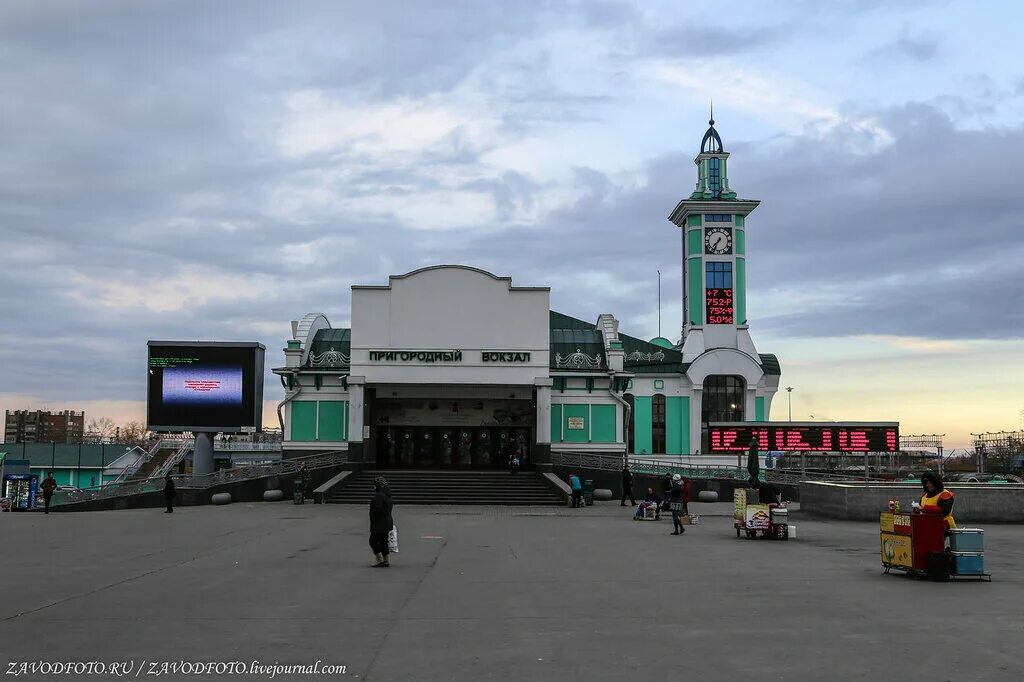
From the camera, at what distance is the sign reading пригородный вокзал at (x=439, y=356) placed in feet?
159

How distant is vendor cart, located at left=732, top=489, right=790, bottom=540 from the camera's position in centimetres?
2369

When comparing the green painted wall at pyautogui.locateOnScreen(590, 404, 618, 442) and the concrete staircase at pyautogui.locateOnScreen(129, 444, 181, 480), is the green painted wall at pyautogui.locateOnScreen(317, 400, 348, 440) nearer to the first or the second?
the green painted wall at pyautogui.locateOnScreen(590, 404, 618, 442)

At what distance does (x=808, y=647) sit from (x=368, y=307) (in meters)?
41.0

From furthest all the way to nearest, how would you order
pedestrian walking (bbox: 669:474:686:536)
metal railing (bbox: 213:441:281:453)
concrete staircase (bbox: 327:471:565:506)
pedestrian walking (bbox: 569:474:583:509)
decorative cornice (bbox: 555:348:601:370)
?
metal railing (bbox: 213:441:281:453) → decorative cornice (bbox: 555:348:601:370) → concrete staircase (bbox: 327:471:565:506) → pedestrian walking (bbox: 569:474:583:509) → pedestrian walking (bbox: 669:474:686:536)

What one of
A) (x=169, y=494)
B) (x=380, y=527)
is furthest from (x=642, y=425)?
(x=380, y=527)

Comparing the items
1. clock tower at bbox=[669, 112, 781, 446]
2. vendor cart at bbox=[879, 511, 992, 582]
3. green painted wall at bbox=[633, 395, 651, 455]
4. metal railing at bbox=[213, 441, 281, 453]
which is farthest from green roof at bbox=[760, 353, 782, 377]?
metal railing at bbox=[213, 441, 281, 453]

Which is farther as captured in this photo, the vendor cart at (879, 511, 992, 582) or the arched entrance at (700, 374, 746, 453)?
the arched entrance at (700, 374, 746, 453)

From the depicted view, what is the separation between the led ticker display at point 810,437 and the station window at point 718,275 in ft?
54.2

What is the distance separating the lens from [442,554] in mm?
19438

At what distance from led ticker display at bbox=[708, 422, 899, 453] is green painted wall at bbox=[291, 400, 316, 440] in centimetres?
2125

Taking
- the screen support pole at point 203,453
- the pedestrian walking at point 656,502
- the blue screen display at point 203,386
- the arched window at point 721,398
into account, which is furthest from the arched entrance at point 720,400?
the pedestrian walking at point 656,502

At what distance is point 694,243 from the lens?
68750 millimetres

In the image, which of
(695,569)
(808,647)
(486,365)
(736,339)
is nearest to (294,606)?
(808,647)

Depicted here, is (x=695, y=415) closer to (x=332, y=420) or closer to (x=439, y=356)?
(x=439, y=356)
